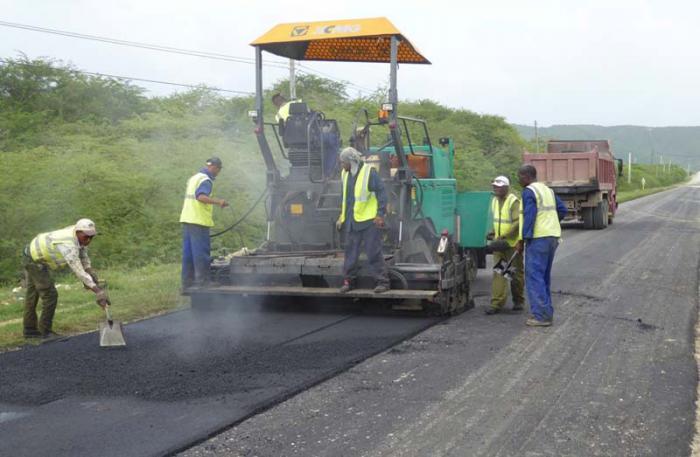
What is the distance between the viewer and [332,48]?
9.65 m

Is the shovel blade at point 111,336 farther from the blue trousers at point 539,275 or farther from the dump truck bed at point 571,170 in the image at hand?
the dump truck bed at point 571,170

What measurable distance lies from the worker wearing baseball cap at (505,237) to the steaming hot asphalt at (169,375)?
3.03 ft

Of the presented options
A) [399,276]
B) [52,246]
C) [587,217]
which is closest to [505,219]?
[399,276]

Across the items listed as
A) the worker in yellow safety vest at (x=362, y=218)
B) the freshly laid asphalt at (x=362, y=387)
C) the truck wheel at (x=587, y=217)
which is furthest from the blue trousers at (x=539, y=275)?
the truck wheel at (x=587, y=217)

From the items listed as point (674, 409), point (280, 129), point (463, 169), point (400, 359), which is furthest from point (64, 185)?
point (463, 169)

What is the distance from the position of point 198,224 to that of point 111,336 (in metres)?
2.02

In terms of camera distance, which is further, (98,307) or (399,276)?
(98,307)

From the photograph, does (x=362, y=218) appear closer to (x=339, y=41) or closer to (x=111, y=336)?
(x=339, y=41)

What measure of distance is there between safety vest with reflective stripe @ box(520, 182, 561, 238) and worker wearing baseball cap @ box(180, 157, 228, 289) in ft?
10.8

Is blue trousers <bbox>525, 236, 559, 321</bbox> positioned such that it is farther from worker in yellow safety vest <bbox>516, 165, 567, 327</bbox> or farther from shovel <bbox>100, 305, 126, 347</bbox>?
shovel <bbox>100, 305, 126, 347</bbox>

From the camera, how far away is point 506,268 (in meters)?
8.39

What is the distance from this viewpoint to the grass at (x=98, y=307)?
26.2ft

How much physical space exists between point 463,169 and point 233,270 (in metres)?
17.9

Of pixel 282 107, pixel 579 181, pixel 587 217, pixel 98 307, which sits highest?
pixel 282 107
